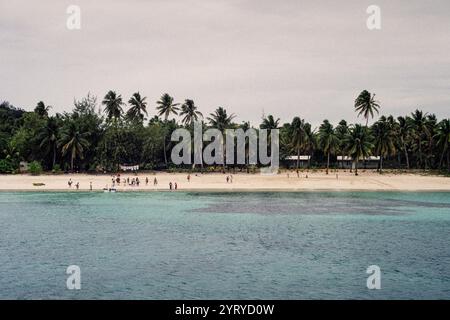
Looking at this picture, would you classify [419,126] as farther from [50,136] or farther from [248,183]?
[50,136]

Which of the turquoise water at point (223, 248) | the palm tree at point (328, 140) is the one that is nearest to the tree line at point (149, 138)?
the palm tree at point (328, 140)

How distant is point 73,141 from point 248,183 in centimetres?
3174

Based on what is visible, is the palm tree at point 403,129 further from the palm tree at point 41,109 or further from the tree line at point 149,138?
the palm tree at point 41,109

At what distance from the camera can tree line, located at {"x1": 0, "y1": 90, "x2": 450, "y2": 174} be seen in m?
86.2

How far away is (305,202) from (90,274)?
37811 mm

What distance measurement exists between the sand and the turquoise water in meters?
10.4

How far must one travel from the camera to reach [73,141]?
8294cm

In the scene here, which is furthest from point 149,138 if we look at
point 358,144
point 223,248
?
point 223,248

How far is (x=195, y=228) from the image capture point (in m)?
40.7

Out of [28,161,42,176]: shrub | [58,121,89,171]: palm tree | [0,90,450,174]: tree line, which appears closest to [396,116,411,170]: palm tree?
[0,90,450,174]: tree line

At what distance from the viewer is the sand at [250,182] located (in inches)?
2741

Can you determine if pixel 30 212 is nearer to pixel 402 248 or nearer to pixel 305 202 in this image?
pixel 305 202
